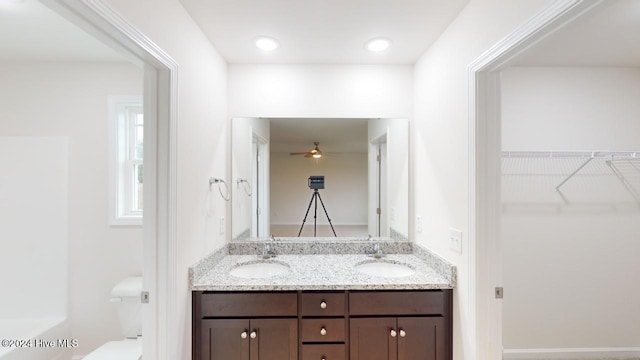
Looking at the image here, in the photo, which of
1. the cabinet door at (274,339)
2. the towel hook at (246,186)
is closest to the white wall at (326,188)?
the towel hook at (246,186)

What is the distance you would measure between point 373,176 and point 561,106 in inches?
65.4

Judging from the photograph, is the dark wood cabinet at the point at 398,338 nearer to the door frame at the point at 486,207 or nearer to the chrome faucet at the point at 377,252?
the door frame at the point at 486,207

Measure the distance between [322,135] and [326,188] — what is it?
0.44 meters

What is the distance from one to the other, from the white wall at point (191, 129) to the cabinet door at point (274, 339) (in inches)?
14.9

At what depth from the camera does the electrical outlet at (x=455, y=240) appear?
4.95 feet

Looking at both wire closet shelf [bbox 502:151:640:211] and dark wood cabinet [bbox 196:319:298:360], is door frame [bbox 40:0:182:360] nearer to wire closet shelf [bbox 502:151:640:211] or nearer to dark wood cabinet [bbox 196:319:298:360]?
dark wood cabinet [bbox 196:319:298:360]

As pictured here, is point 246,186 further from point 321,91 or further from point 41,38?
point 41,38

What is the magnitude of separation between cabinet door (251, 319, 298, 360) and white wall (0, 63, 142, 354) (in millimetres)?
1300

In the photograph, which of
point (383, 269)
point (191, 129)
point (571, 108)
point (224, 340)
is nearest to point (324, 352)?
point (224, 340)

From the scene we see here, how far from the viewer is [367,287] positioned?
1590 mm

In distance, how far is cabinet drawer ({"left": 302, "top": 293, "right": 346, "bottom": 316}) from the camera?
1.60m

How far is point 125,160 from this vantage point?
92.2 inches

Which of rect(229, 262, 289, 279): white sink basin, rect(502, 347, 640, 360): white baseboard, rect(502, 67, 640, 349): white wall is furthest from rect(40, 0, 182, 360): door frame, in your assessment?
rect(502, 347, 640, 360): white baseboard

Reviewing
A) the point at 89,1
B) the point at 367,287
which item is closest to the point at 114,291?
the point at 367,287
